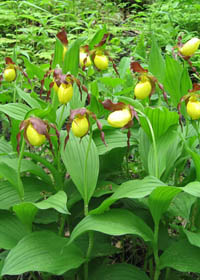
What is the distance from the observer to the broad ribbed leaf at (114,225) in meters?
0.94

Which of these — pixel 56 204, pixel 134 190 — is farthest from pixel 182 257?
pixel 56 204

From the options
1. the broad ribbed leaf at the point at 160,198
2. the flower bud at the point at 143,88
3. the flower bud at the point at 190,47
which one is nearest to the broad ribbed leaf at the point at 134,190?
the broad ribbed leaf at the point at 160,198

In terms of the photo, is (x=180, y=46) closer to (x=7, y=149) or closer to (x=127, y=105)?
(x=127, y=105)

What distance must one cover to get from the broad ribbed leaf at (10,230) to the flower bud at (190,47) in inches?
37.7

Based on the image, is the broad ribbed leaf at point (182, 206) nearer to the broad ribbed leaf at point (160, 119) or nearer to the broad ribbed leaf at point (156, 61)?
the broad ribbed leaf at point (160, 119)

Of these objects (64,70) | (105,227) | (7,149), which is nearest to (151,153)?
(105,227)

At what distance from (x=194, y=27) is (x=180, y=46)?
9.41 feet

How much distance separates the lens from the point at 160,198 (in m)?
0.97

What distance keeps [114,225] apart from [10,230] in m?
0.41

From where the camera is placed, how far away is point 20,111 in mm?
1247

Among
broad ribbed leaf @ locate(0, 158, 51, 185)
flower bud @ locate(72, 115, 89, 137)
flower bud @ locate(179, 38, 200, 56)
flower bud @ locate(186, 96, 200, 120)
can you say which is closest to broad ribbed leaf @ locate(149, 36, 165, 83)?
flower bud @ locate(179, 38, 200, 56)

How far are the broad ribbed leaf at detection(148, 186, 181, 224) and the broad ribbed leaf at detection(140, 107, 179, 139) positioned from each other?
1.01ft

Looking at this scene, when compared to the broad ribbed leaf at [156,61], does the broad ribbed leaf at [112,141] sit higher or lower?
lower

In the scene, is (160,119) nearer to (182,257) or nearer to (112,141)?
(112,141)
